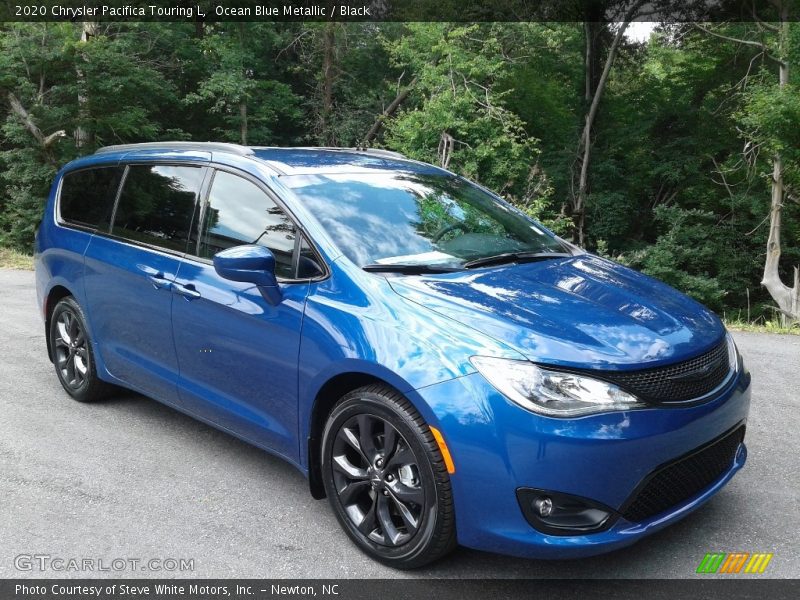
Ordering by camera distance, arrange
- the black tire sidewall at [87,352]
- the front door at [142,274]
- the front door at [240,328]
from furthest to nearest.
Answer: the black tire sidewall at [87,352] < the front door at [142,274] < the front door at [240,328]

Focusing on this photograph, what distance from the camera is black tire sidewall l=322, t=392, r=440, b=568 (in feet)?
9.56

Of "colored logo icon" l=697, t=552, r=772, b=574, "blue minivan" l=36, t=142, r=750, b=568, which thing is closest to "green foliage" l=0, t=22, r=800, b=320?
"blue minivan" l=36, t=142, r=750, b=568

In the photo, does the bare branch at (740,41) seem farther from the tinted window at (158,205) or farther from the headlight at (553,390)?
the headlight at (553,390)

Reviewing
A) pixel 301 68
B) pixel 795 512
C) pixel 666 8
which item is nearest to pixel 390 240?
pixel 795 512

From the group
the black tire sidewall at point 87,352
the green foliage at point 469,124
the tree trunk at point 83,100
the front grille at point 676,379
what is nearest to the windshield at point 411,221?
the front grille at point 676,379

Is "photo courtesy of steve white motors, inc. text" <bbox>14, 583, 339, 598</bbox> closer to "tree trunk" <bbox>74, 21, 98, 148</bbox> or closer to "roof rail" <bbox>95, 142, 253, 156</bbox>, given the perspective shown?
"roof rail" <bbox>95, 142, 253, 156</bbox>

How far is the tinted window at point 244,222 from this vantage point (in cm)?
365

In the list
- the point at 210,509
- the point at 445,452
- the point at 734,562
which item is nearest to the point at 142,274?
the point at 210,509

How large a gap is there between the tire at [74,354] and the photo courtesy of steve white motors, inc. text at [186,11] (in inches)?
720

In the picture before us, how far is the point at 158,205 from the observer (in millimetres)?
Result: 4516

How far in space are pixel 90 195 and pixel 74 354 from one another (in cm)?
113

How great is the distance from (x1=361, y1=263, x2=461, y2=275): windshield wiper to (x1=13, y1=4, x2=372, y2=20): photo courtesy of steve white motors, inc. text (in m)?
20.8

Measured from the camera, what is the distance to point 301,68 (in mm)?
29219

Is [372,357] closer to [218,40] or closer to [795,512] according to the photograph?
[795,512]
